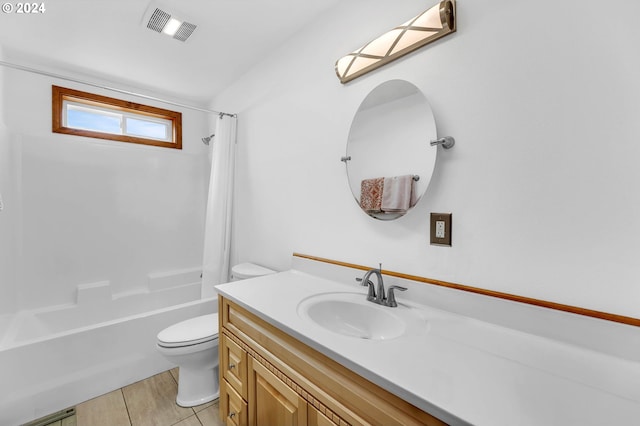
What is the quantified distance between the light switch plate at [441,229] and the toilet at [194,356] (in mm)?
1420

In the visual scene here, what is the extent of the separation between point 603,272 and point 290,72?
190 cm

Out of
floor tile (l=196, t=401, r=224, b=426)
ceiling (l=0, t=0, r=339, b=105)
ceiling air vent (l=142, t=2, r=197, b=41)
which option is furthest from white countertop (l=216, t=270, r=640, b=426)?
ceiling air vent (l=142, t=2, r=197, b=41)

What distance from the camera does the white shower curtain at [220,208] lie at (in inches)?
92.5

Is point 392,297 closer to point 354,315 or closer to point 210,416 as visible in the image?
point 354,315

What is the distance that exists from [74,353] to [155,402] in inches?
22.7

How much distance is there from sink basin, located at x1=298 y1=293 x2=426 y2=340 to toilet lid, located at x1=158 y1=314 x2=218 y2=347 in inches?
33.6

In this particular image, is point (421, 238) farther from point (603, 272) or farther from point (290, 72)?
point (290, 72)

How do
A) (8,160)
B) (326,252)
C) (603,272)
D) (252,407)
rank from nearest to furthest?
(603,272)
(252,407)
(326,252)
(8,160)

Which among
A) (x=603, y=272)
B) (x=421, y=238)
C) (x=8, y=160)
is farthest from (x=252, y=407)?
(x=8, y=160)

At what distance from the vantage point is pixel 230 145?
2.44m

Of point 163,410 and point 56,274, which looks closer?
point 163,410

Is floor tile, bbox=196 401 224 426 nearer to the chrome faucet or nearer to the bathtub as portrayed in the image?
the bathtub

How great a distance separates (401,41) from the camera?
3.86 feet

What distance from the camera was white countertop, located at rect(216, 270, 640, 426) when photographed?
536mm
